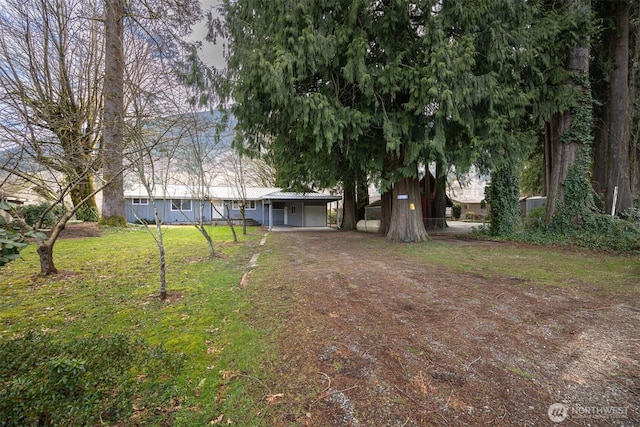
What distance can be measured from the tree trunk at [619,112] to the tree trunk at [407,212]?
702cm

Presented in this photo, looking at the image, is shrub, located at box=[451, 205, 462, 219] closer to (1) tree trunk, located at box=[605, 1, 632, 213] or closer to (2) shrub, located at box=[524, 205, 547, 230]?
(2) shrub, located at box=[524, 205, 547, 230]

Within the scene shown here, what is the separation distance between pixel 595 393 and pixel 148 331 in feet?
13.9

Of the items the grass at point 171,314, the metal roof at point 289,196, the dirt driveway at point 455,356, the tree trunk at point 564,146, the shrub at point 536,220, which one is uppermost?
the tree trunk at point 564,146

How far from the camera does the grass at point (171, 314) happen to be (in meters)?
2.35

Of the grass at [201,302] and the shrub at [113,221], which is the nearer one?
the grass at [201,302]

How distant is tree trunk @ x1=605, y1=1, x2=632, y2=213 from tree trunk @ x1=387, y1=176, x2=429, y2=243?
23.0 ft

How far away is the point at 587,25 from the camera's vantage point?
9.30 m

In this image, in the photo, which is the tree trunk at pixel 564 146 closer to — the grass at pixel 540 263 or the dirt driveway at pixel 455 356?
the grass at pixel 540 263

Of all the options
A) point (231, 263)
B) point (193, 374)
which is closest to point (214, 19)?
point (231, 263)

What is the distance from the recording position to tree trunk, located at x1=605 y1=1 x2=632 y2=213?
35.8ft

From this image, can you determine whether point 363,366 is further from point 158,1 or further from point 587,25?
point 587,25

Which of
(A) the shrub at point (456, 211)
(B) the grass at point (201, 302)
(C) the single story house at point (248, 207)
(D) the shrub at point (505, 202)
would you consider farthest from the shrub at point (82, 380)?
(A) the shrub at point (456, 211)

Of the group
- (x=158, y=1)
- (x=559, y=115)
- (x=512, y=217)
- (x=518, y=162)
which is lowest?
(x=512, y=217)

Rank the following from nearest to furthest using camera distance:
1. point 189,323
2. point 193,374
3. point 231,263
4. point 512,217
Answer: point 193,374 < point 189,323 < point 231,263 < point 512,217
